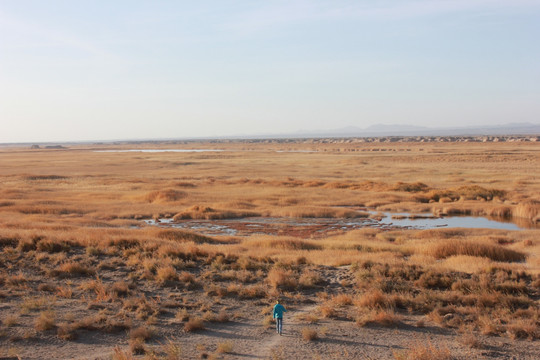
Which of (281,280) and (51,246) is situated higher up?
(51,246)

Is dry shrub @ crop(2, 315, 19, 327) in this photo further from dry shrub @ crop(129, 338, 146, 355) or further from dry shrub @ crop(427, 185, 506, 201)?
dry shrub @ crop(427, 185, 506, 201)

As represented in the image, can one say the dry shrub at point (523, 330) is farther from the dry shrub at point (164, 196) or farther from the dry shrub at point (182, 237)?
the dry shrub at point (164, 196)

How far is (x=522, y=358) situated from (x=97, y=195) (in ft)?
141

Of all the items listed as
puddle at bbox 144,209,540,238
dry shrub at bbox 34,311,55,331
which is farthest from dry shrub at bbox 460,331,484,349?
puddle at bbox 144,209,540,238

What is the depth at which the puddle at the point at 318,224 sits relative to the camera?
1179 inches

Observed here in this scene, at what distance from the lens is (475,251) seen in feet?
63.7

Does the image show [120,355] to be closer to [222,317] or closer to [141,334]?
[141,334]

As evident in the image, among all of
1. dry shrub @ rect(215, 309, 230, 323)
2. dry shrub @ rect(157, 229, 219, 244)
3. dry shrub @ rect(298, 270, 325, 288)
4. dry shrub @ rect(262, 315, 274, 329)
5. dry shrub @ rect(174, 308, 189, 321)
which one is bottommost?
dry shrub @ rect(157, 229, 219, 244)

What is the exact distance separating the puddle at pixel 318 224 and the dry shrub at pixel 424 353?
63.7 ft

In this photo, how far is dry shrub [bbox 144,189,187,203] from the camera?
42331 millimetres

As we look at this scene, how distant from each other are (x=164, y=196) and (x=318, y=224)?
1703 cm

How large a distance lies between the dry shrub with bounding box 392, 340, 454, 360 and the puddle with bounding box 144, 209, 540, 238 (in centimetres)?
1940

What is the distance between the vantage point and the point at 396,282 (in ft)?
43.8

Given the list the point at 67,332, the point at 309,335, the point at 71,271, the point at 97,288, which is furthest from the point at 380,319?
the point at 71,271
